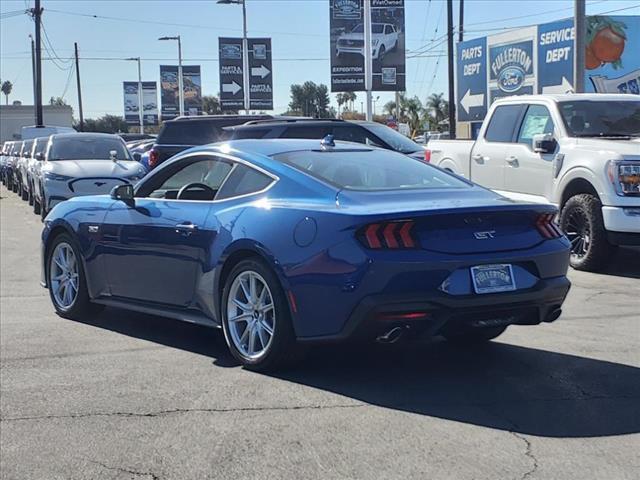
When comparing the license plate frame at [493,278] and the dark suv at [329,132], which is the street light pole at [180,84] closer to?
the dark suv at [329,132]

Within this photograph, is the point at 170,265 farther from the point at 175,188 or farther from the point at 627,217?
the point at 627,217

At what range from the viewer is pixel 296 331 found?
5309 mm

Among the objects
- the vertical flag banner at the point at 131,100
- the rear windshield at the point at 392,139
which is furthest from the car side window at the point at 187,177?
the vertical flag banner at the point at 131,100

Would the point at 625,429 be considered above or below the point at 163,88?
below

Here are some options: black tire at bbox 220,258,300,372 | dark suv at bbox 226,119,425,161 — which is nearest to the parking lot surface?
black tire at bbox 220,258,300,372

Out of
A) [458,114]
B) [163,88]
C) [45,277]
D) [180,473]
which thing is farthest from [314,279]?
[163,88]

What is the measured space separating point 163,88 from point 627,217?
4995 centimetres

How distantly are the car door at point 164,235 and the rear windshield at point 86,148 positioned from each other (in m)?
10.2

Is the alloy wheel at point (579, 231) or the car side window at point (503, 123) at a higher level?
the car side window at point (503, 123)

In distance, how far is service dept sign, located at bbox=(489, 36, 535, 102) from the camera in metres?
35.7

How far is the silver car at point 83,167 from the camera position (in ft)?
50.4

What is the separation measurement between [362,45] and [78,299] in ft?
88.0

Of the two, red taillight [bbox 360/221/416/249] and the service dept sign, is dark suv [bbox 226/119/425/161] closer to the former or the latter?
red taillight [bbox 360/221/416/249]

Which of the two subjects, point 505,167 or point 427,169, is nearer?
point 427,169
